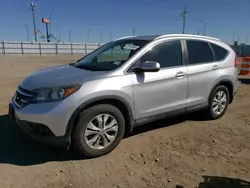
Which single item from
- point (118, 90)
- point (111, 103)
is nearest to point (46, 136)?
point (111, 103)

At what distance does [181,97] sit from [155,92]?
25.2 inches

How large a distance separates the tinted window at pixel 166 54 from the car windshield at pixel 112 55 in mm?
202

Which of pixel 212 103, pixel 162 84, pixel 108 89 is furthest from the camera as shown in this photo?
pixel 212 103

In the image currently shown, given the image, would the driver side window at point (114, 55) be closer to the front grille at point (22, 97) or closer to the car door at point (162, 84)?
the car door at point (162, 84)

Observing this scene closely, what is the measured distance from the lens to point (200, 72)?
464 cm

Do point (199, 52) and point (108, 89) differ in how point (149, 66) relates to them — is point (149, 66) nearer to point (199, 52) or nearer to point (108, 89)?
point (108, 89)

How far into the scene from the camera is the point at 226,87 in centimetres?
530

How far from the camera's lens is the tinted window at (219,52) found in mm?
5055

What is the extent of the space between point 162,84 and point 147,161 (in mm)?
1254

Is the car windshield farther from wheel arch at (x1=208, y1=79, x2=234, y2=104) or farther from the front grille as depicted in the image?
wheel arch at (x1=208, y1=79, x2=234, y2=104)

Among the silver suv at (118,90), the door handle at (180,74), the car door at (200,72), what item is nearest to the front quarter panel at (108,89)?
the silver suv at (118,90)

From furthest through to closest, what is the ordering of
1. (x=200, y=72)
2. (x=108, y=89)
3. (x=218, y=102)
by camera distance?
(x=218, y=102)
(x=200, y=72)
(x=108, y=89)

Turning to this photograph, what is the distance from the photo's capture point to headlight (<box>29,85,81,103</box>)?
3.30m

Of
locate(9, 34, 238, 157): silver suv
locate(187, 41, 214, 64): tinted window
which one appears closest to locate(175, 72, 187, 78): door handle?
locate(9, 34, 238, 157): silver suv
